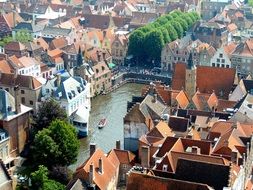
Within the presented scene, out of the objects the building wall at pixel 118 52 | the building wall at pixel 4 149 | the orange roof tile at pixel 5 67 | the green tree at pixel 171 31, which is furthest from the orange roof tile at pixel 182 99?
the green tree at pixel 171 31

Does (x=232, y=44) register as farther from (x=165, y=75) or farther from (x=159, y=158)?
(x=159, y=158)

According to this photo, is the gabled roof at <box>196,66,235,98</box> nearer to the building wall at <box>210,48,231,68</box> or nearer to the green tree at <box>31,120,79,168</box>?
the building wall at <box>210,48,231,68</box>

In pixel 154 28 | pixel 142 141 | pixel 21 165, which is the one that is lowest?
pixel 21 165

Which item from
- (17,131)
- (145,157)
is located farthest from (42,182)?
(17,131)

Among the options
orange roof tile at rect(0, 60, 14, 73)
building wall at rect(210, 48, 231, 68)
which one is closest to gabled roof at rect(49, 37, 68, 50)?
orange roof tile at rect(0, 60, 14, 73)

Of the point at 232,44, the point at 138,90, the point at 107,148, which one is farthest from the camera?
the point at 232,44

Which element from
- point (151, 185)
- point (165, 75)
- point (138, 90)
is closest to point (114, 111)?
point (138, 90)
